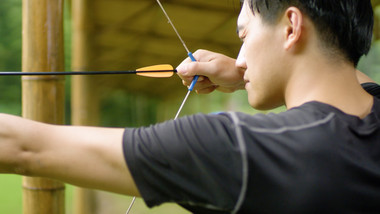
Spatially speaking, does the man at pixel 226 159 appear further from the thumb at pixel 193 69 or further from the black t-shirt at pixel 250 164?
the thumb at pixel 193 69

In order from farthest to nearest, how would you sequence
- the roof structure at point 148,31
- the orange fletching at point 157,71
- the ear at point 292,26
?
1. the roof structure at point 148,31
2. the orange fletching at point 157,71
3. the ear at point 292,26

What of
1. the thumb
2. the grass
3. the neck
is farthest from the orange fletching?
the grass

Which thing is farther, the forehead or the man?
the forehead

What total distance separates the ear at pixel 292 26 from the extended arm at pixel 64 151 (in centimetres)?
28

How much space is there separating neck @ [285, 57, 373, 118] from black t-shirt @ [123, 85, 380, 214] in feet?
0.22

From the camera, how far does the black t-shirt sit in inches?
19.1

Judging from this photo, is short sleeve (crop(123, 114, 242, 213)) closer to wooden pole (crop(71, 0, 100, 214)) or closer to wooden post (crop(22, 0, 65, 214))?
wooden post (crop(22, 0, 65, 214))

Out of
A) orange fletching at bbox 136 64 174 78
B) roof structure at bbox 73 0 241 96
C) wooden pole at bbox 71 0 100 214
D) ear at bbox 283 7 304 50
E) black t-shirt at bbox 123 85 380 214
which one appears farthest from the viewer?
roof structure at bbox 73 0 241 96

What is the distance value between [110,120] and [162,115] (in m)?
0.90

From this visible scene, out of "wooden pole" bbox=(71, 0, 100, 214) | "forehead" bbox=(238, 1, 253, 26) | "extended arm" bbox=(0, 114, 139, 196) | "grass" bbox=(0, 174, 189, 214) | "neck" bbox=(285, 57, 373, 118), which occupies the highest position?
"forehead" bbox=(238, 1, 253, 26)

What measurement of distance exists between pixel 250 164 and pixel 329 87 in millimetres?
186

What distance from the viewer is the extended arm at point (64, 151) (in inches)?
19.6

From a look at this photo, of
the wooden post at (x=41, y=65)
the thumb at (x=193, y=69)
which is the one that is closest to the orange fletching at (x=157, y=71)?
the thumb at (x=193, y=69)

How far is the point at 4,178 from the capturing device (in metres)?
2.18
